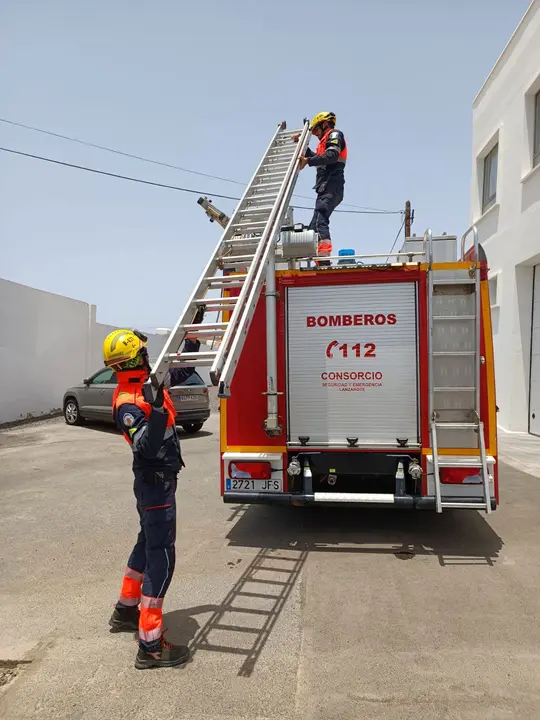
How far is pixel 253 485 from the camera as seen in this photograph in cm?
508

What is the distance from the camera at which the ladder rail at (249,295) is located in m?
3.30

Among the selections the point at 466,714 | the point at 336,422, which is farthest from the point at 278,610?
the point at 336,422

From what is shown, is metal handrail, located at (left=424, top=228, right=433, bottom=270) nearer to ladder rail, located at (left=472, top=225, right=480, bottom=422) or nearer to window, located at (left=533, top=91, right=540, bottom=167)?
ladder rail, located at (left=472, top=225, right=480, bottom=422)

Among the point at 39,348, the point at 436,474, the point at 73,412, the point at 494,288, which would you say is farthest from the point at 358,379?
the point at 39,348

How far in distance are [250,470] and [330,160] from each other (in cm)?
358

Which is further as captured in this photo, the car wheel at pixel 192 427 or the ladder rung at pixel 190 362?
the car wheel at pixel 192 427

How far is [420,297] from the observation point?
4.89m

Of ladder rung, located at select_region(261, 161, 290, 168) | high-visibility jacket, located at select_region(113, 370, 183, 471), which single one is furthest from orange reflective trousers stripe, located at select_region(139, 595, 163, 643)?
ladder rung, located at select_region(261, 161, 290, 168)

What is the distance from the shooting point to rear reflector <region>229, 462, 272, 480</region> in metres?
5.06

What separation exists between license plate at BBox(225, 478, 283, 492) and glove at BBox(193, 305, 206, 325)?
1.78m

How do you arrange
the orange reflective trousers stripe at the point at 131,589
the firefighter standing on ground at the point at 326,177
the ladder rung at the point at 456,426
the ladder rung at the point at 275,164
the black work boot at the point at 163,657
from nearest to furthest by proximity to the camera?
the black work boot at the point at 163,657, the orange reflective trousers stripe at the point at 131,589, the ladder rung at the point at 456,426, the ladder rung at the point at 275,164, the firefighter standing on ground at the point at 326,177

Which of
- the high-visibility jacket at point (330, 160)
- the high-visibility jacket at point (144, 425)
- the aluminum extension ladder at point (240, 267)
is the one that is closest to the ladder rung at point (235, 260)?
the aluminum extension ladder at point (240, 267)

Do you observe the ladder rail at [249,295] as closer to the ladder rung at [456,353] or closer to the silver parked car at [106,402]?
the ladder rung at [456,353]

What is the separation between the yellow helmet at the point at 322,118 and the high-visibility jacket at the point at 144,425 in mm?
4499
